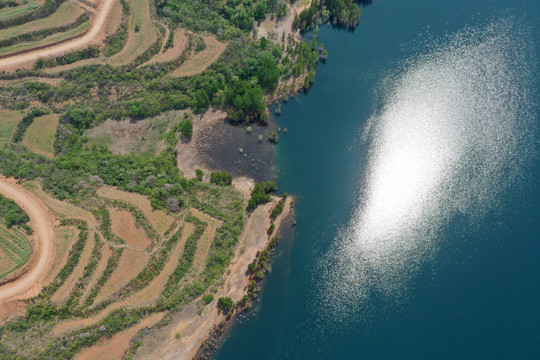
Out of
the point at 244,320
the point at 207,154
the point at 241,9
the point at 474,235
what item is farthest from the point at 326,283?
the point at 241,9

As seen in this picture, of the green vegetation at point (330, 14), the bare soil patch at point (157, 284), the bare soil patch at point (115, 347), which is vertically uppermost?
the green vegetation at point (330, 14)

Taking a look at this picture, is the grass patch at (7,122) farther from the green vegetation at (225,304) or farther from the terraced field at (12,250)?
the green vegetation at (225,304)

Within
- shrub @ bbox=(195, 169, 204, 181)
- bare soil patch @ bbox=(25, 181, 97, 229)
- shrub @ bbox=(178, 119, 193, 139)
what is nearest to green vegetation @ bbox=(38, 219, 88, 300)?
bare soil patch @ bbox=(25, 181, 97, 229)

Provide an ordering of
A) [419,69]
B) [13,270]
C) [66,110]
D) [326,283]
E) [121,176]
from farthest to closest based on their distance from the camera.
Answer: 1. [419,69]
2. [66,110]
3. [121,176]
4. [326,283]
5. [13,270]

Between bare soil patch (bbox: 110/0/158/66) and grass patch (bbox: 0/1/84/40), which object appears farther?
bare soil patch (bbox: 110/0/158/66)

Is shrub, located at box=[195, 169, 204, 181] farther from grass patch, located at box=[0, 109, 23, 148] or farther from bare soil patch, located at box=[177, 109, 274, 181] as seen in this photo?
grass patch, located at box=[0, 109, 23, 148]

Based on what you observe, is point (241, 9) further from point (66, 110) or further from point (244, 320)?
point (244, 320)

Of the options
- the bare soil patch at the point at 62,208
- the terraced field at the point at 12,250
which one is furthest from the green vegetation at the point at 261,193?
the terraced field at the point at 12,250
